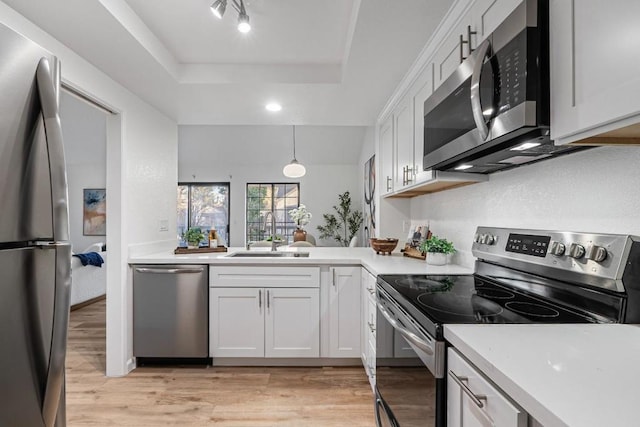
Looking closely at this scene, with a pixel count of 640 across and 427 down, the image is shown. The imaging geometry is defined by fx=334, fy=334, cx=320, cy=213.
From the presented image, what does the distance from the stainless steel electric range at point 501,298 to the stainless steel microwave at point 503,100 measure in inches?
14.7

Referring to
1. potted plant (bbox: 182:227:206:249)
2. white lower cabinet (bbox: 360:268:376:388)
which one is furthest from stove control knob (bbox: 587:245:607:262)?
potted plant (bbox: 182:227:206:249)

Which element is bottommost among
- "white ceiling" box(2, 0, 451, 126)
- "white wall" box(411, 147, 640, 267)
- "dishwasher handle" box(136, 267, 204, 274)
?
"dishwasher handle" box(136, 267, 204, 274)

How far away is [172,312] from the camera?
2625 mm

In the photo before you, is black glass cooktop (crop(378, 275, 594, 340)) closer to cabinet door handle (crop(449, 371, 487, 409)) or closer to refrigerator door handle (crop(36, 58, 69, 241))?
cabinet door handle (crop(449, 371, 487, 409))

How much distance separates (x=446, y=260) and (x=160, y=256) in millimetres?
2204

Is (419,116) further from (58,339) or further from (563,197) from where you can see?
(58,339)

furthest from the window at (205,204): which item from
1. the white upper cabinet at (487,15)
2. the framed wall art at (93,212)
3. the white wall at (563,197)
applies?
the white upper cabinet at (487,15)

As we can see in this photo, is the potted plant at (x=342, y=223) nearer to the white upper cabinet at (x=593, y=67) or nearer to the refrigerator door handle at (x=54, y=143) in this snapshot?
the white upper cabinet at (x=593, y=67)

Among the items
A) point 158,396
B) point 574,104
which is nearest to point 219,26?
point 574,104

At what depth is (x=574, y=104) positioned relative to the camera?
2.83ft

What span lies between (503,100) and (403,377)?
3.49 feet

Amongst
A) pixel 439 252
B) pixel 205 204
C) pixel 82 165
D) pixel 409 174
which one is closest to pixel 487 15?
pixel 409 174

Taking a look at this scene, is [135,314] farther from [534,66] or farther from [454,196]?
[534,66]

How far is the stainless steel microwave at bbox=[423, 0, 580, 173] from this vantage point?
3.13ft
